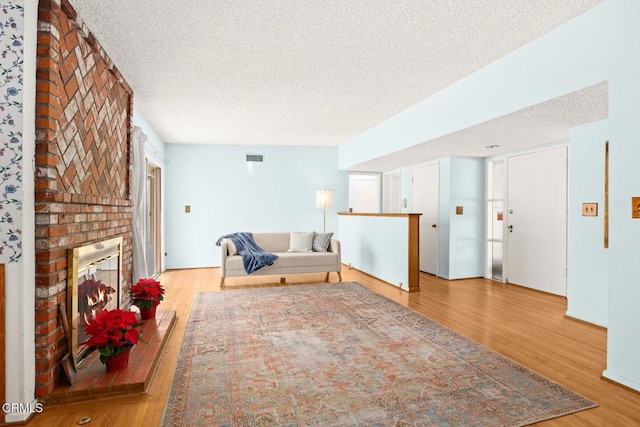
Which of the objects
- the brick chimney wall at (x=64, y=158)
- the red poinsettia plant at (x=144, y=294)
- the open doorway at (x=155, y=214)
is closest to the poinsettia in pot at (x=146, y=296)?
the red poinsettia plant at (x=144, y=294)

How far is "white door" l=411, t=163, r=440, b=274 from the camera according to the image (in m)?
6.17

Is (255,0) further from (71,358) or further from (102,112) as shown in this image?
(71,358)

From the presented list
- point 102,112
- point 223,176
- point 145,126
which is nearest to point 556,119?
point 102,112

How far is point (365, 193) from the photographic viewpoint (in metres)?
8.05

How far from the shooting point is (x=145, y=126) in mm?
5090

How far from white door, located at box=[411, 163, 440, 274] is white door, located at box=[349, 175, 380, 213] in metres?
1.41

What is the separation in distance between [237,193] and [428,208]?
3.91m

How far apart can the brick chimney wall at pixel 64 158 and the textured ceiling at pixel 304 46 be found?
0.35 metres

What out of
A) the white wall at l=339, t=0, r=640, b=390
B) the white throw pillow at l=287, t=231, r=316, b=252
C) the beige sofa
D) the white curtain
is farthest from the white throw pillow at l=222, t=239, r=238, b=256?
the white wall at l=339, t=0, r=640, b=390

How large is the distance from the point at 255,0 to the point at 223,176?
510 centimetres

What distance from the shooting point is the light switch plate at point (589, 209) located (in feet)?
11.7

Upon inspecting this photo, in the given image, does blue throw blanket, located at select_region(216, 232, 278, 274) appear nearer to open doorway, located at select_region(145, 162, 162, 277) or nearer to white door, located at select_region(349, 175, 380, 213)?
open doorway, located at select_region(145, 162, 162, 277)

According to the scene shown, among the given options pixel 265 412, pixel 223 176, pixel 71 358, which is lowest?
pixel 265 412

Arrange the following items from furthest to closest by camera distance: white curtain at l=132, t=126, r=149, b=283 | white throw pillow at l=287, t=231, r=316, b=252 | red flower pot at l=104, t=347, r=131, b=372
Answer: white throw pillow at l=287, t=231, r=316, b=252 → white curtain at l=132, t=126, r=149, b=283 → red flower pot at l=104, t=347, r=131, b=372
